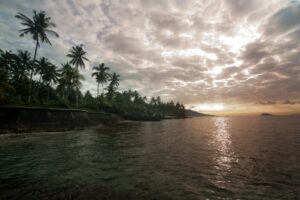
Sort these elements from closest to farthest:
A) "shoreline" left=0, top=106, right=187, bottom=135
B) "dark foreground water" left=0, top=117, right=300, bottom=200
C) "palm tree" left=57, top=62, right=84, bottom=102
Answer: "dark foreground water" left=0, top=117, right=300, bottom=200, "shoreline" left=0, top=106, right=187, bottom=135, "palm tree" left=57, top=62, right=84, bottom=102

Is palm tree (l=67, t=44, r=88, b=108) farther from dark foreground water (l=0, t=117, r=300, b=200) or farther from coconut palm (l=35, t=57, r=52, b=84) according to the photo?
dark foreground water (l=0, t=117, r=300, b=200)

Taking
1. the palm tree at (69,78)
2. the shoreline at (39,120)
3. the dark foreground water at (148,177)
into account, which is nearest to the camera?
the dark foreground water at (148,177)

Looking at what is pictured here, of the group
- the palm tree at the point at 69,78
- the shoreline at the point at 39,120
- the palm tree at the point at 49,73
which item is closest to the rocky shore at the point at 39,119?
the shoreline at the point at 39,120

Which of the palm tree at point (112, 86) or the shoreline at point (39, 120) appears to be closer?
the shoreline at point (39, 120)

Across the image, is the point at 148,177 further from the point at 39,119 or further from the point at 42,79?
the point at 42,79

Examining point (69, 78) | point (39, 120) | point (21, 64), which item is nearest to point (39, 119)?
point (39, 120)

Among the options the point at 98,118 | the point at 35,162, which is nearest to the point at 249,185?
the point at 35,162

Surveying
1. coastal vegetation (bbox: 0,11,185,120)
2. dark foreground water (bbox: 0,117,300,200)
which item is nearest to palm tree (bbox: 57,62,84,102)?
coastal vegetation (bbox: 0,11,185,120)

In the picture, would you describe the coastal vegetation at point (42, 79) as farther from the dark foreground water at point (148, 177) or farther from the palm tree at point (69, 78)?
the dark foreground water at point (148, 177)

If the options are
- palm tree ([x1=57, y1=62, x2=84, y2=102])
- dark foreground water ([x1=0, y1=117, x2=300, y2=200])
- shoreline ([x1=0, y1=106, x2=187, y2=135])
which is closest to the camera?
dark foreground water ([x1=0, y1=117, x2=300, y2=200])

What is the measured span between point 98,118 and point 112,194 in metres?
49.1

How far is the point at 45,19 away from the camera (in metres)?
43.4

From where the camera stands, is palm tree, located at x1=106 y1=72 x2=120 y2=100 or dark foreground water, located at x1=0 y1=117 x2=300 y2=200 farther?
palm tree, located at x1=106 y1=72 x2=120 y2=100

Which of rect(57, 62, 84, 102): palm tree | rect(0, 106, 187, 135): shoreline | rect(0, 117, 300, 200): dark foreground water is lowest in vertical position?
rect(0, 117, 300, 200): dark foreground water
